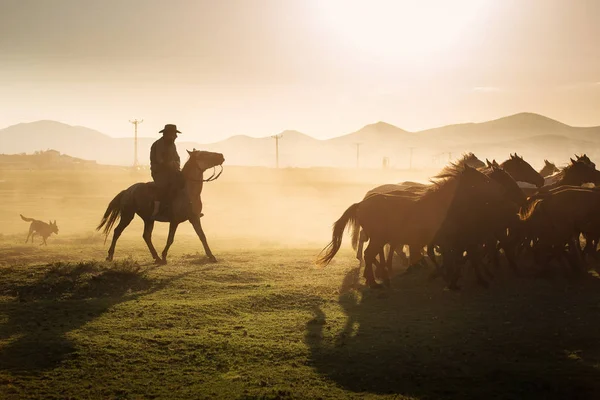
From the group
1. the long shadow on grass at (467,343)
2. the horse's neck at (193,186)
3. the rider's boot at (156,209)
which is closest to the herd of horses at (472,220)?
the long shadow on grass at (467,343)

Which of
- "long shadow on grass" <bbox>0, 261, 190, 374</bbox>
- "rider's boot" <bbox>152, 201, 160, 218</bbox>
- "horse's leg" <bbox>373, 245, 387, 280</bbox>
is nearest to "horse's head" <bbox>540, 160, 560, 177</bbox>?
"horse's leg" <bbox>373, 245, 387, 280</bbox>

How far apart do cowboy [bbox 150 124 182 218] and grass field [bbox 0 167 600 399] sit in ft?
7.14

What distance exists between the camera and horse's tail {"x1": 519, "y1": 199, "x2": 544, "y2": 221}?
504 inches

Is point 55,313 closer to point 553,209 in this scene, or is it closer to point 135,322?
point 135,322

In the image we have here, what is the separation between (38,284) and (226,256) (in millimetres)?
6656

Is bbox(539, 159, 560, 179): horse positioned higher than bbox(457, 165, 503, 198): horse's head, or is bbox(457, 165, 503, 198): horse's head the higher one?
bbox(539, 159, 560, 179): horse

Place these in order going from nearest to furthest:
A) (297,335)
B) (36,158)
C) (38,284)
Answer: (297,335)
(38,284)
(36,158)

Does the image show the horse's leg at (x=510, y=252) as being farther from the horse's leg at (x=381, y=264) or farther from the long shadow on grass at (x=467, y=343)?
the horse's leg at (x=381, y=264)

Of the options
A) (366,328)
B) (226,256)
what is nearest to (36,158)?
(226,256)

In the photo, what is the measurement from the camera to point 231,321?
31.5 ft

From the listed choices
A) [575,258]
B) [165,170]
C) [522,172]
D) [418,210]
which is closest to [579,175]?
[522,172]

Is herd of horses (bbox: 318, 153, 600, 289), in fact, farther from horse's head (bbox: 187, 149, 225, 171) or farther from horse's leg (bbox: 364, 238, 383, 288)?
horse's head (bbox: 187, 149, 225, 171)

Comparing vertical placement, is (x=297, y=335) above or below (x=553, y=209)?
below

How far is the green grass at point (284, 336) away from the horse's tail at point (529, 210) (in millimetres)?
1620
